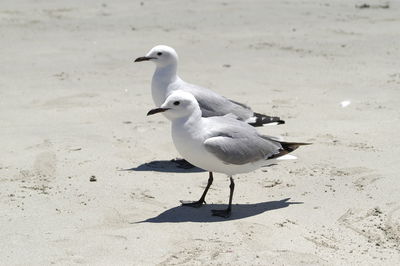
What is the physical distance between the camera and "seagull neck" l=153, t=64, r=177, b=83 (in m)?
7.38

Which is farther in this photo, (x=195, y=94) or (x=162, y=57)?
(x=162, y=57)

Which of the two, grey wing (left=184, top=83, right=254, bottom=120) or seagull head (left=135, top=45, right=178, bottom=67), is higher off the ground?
→ seagull head (left=135, top=45, right=178, bottom=67)

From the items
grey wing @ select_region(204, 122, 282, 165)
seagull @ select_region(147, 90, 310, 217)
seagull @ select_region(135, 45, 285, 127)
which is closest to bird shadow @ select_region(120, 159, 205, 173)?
seagull @ select_region(135, 45, 285, 127)

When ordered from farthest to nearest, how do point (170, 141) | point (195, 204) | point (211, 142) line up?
point (170, 141), point (195, 204), point (211, 142)

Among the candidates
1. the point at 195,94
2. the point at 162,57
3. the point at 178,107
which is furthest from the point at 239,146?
the point at 162,57

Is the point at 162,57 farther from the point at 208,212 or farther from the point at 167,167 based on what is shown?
the point at 208,212

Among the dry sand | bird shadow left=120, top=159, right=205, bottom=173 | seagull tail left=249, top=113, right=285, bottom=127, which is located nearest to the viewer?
the dry sand

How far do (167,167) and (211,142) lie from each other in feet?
4.61

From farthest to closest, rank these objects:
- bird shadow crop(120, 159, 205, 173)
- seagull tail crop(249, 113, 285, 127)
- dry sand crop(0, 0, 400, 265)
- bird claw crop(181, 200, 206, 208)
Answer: seagull tail crop(249, 113, 285, 127), bird shadow crop(120, 159, 205, 173), bird claw crop(181, 200, 206, 208), dry sand crop(0, 0, 400, 265)

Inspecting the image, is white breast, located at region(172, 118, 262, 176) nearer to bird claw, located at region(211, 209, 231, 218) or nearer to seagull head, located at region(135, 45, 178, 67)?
bird claw, located at region(211, 209, 231, 218)

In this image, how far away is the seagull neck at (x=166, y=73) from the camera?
24.2ft

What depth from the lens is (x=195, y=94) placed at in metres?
7.14

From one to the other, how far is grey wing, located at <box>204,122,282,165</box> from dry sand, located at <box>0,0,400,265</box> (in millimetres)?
395

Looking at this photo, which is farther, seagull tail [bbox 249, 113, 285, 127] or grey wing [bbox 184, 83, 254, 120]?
seagull tail [bbox 249, 113, 285, 127]
